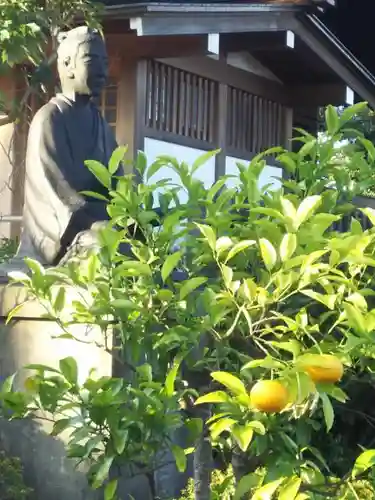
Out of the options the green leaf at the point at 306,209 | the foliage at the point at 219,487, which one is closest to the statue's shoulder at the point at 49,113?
the foliage at the point at 219,487

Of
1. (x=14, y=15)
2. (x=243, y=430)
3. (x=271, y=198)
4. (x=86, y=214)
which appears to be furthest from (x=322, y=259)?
(x=14, y=15)

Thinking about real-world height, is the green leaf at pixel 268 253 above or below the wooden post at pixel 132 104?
below

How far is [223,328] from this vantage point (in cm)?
242

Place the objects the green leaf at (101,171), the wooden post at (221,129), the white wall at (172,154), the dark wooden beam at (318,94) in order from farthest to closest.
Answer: the dark wooden beam at (318,94) → the wooden post at (221,129) → the white wall at (172,154) → the green leaf at (101,171)

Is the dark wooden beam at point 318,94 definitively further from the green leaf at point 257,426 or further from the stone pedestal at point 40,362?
the green leaf at point 257,426

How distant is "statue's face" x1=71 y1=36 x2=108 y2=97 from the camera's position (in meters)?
4.68

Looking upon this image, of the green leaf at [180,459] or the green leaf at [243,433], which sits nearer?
the green leaf at [243,433]

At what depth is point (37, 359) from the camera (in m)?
4.36

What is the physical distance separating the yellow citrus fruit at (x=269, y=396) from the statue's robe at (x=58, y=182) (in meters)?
2.55

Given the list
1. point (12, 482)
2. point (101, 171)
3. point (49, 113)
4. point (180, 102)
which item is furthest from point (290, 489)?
point (180, 102)

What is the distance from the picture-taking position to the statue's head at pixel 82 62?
4.68 m

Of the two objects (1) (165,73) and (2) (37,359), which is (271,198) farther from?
(1) (165,73)

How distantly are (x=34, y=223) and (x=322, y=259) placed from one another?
2416mm

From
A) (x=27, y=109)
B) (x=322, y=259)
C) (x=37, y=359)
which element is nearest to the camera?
(x=322, y=259)
